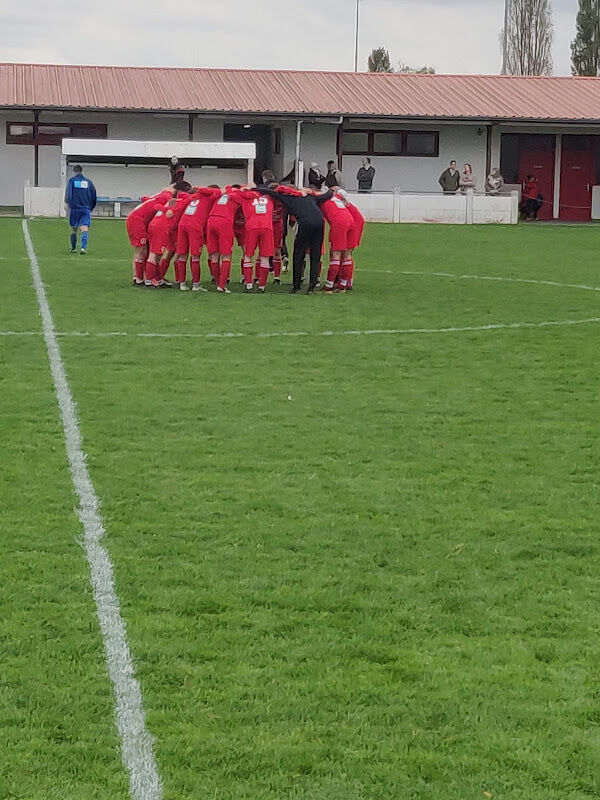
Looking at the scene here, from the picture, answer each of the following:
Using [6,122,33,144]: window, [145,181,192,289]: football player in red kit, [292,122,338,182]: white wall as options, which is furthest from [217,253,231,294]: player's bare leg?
[6,122,33,144]: window

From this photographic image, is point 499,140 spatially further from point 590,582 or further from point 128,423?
point 590,582

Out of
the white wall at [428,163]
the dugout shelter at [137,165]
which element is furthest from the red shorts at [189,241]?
the white wall at [428,163]

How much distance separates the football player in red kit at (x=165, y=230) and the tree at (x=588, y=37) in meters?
56.3

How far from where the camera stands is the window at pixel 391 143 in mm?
45062

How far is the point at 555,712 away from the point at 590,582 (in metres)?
1.60

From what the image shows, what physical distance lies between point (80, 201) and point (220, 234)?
6906mm

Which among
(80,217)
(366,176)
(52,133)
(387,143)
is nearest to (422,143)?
(387,143)

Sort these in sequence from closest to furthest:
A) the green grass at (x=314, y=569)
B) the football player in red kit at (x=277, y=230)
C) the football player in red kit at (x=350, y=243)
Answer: the green grass at (x=314, y=569), the football player in red kit at (x=350, y=243), the football player in red kit at (x=277, y=230)

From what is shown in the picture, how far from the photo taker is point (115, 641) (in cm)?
564

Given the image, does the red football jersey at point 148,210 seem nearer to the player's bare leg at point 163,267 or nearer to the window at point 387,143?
the player's bare leg at point 163,267

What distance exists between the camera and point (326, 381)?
1198 cm

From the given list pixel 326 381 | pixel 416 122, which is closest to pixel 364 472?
pixel 326 381

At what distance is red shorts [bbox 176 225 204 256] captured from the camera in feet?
60.1

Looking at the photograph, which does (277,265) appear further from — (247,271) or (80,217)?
(80,217)
